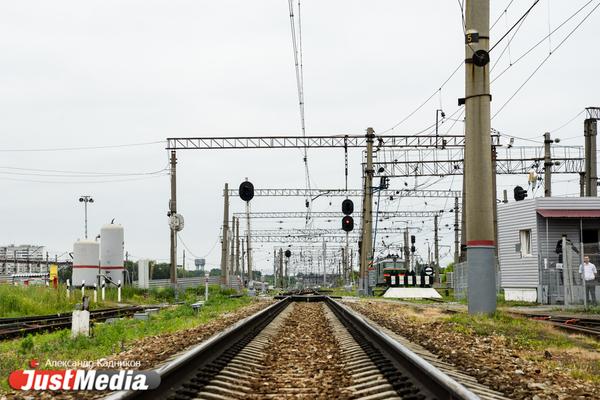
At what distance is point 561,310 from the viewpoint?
2562cm

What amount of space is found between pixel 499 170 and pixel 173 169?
24.7 m

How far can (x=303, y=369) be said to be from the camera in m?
8.50

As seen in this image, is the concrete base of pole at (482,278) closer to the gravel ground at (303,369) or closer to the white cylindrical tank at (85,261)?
the gravel ground at (303,369)

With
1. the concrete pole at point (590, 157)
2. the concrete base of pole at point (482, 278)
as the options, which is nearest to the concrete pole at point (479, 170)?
the concrete base of pole at point (482, 278)

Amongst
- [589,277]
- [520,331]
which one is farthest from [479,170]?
[589,277]

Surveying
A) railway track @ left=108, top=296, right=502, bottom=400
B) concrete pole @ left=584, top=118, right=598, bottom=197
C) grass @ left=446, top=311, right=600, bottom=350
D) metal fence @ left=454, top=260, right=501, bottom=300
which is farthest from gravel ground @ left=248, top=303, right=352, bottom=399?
concrete pole @ left=584, top=118, right=598, bottom=197

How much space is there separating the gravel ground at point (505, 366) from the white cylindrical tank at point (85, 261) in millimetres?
36372

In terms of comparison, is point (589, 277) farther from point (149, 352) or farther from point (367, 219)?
point (367, 219)

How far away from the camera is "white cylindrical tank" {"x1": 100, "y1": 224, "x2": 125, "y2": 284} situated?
4634 cm

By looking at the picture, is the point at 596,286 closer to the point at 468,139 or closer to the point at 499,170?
the point at 468,139

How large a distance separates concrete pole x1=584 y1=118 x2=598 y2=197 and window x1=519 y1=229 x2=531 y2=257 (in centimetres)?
698

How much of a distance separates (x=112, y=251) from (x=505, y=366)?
133 feet

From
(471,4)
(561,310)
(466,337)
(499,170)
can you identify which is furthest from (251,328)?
(499,170)

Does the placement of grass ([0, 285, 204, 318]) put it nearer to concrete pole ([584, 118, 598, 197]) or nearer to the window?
the window
